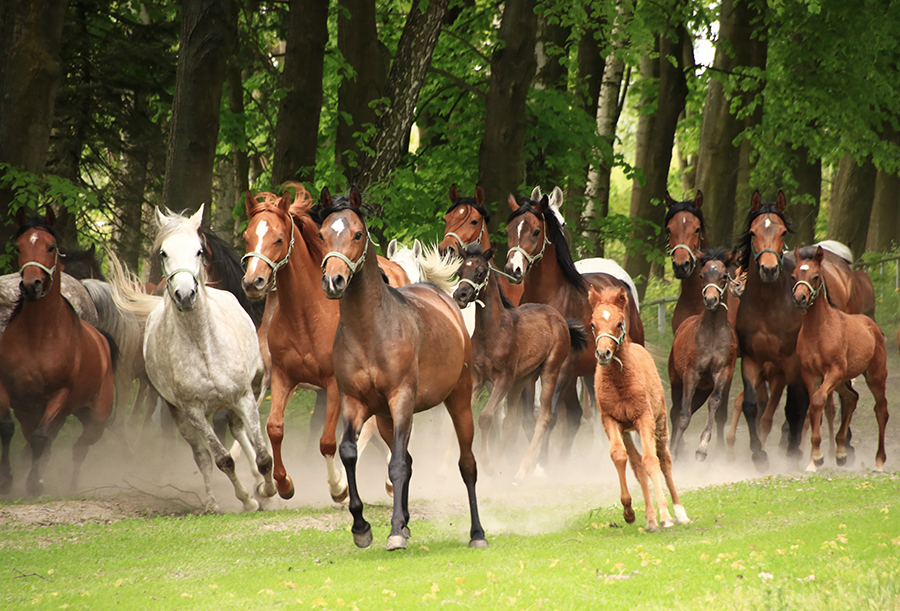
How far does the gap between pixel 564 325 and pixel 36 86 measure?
25.7ft

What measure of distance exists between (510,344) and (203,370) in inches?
139

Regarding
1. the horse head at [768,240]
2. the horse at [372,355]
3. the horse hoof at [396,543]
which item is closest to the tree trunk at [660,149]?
the horse head at [768,240]

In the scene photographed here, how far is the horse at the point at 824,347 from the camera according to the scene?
1152cm

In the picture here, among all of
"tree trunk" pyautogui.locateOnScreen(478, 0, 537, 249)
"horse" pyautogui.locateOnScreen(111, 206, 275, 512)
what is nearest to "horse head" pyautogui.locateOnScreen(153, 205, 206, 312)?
"horse" pyautogui.locateOnScreen(111, 206, 275, 512)

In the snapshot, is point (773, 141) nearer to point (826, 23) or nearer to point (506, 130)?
point (826, 23)

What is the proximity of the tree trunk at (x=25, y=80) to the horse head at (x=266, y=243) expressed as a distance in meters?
6.31

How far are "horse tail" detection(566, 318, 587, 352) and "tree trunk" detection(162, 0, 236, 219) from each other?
528 centimetres

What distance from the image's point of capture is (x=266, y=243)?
8789mm

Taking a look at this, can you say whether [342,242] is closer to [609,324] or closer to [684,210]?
[609,324]

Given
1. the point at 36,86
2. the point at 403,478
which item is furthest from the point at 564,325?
the point at 36,86

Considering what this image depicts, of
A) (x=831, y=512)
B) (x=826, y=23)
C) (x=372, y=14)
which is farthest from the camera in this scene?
(x=826, y=23)

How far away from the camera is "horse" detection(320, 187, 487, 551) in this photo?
7.32 metres

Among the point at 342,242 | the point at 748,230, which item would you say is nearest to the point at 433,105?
the point at 748,230

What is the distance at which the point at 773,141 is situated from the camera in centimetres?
2197
